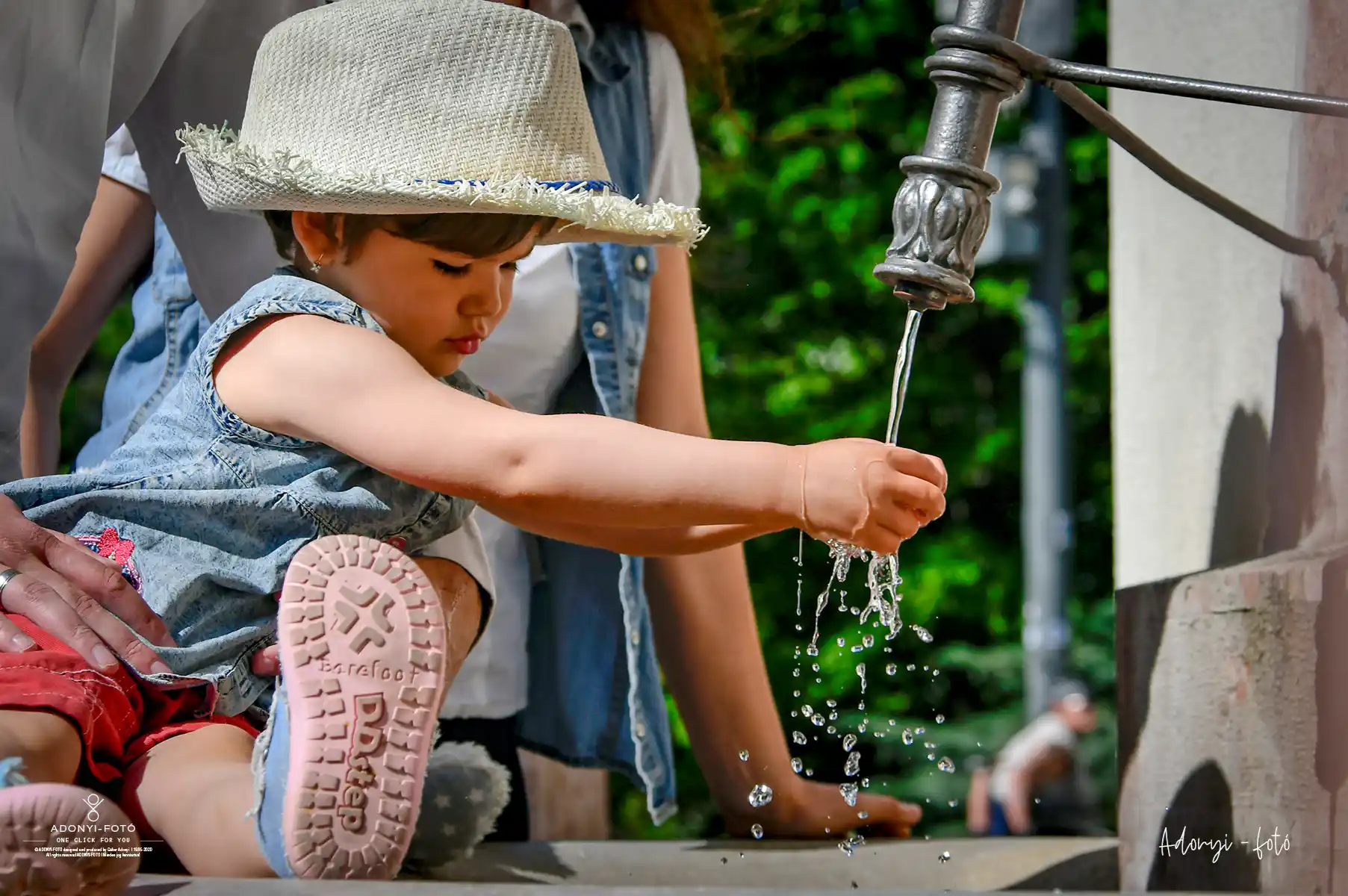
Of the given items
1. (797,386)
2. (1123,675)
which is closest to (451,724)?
(1123,675)

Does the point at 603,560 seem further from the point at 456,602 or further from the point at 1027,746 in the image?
the point at 1027,746

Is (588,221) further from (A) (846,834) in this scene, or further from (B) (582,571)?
(A) (846,834)

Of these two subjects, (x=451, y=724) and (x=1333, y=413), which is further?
(x=451, y=724)

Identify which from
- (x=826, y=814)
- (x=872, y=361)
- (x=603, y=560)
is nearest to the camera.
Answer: (x=826, y=814)

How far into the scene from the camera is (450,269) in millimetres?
1308

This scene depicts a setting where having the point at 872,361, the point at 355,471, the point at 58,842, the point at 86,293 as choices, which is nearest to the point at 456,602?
the point at 355,471

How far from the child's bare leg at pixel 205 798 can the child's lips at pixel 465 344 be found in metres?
0.36

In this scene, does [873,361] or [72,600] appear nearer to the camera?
[72,600]

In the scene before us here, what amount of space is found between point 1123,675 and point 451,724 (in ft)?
2.42

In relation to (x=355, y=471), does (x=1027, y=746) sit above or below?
below

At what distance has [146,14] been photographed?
1.44 metres

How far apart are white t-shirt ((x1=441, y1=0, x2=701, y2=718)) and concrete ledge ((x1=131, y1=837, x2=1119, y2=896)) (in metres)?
0.19

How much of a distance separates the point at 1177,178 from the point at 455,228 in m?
0.62

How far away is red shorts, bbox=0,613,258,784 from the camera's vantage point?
110 cm
